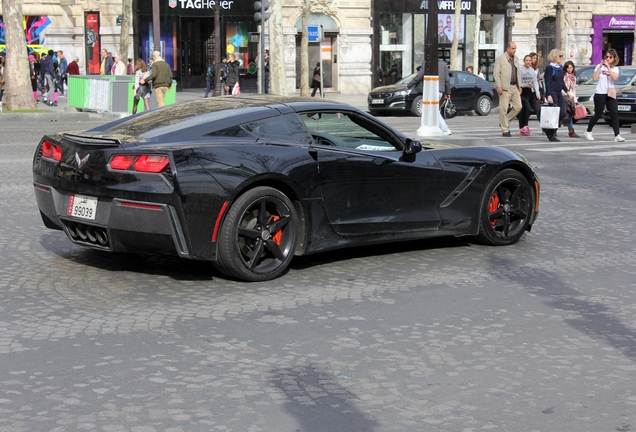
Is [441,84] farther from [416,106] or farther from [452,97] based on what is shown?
[452,97]

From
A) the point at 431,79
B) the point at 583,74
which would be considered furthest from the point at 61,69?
the point at 431,79

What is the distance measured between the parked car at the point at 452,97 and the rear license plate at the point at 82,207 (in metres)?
23.9

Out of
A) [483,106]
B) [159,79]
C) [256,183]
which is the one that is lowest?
[256,183]

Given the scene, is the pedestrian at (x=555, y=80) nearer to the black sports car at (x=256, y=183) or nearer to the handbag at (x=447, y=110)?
the handbag at (x=447, y=110)

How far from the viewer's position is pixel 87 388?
4.82 m

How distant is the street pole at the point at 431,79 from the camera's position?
19469 mm

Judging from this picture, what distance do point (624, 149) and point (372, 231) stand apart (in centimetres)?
1206

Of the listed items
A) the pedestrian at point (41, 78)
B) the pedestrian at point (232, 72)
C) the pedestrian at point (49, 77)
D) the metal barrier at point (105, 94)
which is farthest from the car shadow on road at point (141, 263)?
the pedestrian at point (232, 72)

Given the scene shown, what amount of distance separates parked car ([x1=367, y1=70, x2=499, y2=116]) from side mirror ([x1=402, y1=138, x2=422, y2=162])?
22672 mm

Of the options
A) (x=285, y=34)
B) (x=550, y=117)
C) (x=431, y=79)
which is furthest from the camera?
(x=285, y=34)

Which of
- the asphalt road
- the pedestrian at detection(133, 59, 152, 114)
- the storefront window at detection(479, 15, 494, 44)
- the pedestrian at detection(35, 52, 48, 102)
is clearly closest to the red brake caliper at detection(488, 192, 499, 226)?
the asphalt road

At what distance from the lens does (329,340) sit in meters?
5.77

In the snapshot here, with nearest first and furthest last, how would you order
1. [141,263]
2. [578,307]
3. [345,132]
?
[578,307]
[141,263]
[345,132]

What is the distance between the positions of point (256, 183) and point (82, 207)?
3.99 ft
